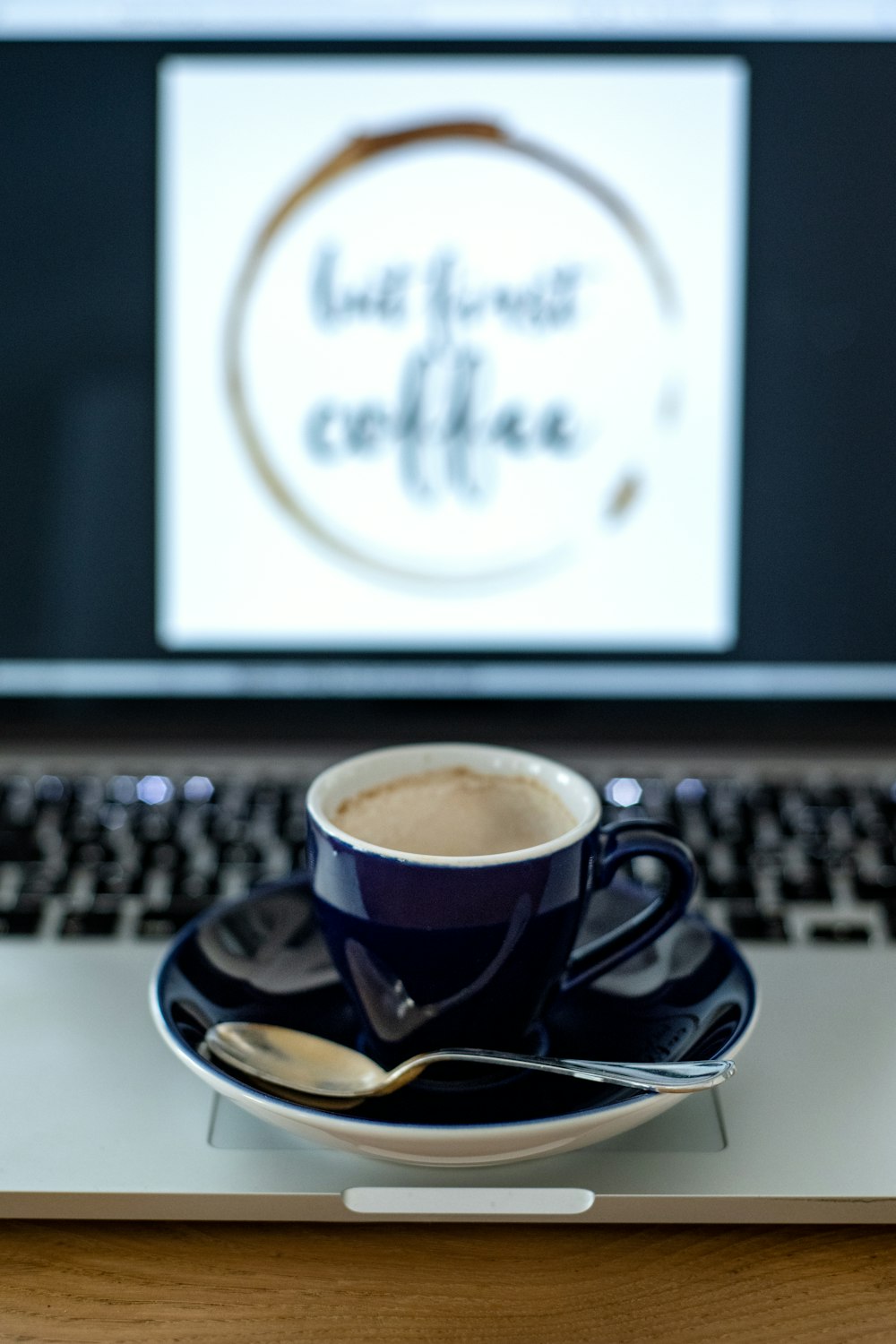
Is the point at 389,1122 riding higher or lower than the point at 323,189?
lower

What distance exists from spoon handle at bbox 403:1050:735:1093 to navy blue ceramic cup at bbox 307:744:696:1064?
0.03m

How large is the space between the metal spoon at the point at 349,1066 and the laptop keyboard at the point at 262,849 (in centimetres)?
11

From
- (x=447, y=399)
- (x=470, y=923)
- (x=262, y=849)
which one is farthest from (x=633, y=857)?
(x=447, y=399)

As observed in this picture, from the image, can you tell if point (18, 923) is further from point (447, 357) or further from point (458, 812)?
point (447, 357)

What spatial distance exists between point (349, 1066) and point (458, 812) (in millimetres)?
97

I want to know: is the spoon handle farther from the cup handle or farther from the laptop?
the laptop

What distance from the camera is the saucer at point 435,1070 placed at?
0.90 ft

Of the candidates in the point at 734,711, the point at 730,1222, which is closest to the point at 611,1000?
the point at 730,1222

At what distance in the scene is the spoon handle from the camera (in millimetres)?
282

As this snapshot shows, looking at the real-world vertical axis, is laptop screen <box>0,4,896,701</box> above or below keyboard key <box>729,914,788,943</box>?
above

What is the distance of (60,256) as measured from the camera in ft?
1.91

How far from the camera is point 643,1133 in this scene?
1.03ft

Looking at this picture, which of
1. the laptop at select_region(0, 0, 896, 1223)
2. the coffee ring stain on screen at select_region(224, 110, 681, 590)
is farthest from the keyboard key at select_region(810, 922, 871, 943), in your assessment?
the coffee ring stain on screen at select_region(224, 110, 681, 590)

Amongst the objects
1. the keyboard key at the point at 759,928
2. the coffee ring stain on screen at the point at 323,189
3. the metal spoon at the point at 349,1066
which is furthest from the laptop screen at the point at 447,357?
the metal spoon at the point at 349,1066
